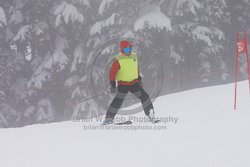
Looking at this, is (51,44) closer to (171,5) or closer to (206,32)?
Answer: (171,5)

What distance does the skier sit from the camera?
24.1 ft

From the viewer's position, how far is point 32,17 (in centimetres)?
1998

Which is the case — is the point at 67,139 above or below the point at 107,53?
below

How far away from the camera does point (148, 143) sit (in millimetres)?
5617

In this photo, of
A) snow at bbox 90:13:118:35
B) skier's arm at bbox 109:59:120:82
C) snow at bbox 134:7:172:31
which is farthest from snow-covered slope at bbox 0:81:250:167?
snow at bbox 90:13:118:35

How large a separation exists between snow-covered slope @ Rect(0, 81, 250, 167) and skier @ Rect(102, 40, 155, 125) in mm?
549

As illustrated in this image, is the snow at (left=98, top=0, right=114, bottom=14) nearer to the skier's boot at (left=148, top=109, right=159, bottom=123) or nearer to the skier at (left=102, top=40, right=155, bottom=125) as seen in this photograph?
the skier at (left=102, top=40, right=155, bottom=125)

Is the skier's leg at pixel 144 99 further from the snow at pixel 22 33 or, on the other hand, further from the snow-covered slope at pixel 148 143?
the snow at pixel 22 33

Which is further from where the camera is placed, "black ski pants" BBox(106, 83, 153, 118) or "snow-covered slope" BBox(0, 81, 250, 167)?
"black ski pants" BBox(106, 83, 153, 118)

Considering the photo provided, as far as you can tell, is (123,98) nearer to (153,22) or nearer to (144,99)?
(144,99)

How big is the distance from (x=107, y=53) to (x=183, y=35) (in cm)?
574

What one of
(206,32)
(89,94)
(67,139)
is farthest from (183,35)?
(67,139)

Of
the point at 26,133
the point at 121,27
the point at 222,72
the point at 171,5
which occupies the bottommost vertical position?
the point at 26,133

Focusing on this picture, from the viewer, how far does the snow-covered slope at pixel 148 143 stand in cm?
464
